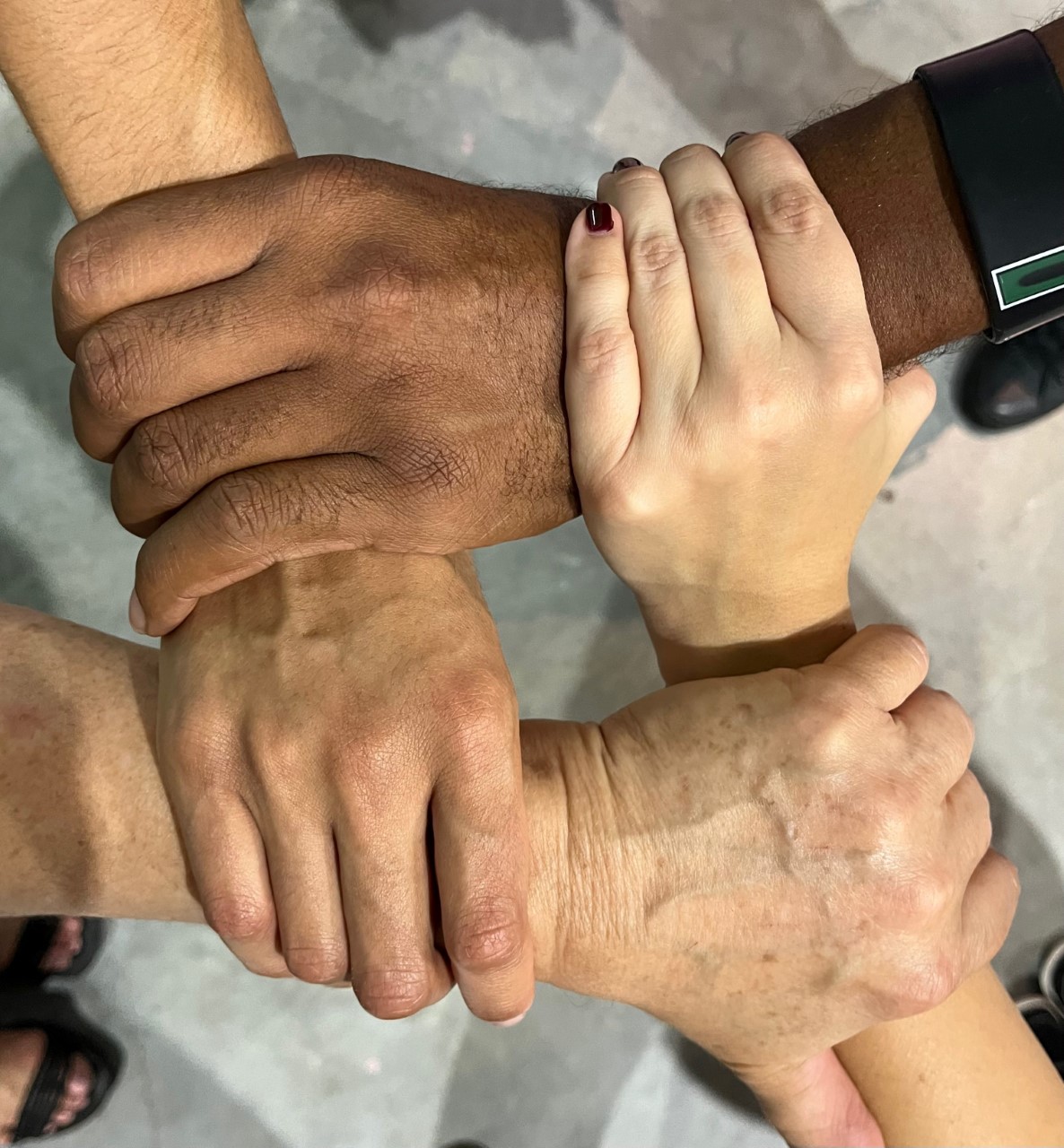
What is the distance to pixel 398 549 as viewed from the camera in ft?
3.71

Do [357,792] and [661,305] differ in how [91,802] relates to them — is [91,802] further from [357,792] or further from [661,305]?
[661,305]

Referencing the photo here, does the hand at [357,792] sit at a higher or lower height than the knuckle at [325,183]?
lower

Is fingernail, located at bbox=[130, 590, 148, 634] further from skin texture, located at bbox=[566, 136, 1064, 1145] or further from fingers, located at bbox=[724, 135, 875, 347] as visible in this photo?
fingers, located at bbox=[724, 135, 875, 347]

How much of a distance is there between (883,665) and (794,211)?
57cm

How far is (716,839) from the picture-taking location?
1.14m

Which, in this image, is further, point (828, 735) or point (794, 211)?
point (828, 735)

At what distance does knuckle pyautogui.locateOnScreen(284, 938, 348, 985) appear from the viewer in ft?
3.49

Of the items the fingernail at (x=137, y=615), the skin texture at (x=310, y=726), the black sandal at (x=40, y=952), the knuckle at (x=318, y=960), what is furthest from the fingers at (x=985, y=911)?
the black sandal at (x=40, y=952)

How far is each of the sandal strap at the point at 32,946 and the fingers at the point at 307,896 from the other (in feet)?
2.91

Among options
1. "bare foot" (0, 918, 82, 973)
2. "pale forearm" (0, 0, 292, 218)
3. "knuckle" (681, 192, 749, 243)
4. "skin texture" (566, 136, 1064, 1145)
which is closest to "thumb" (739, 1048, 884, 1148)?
"skin texture" (566, 136, 1064, 1145)

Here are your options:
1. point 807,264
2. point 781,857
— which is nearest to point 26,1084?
point 781,857

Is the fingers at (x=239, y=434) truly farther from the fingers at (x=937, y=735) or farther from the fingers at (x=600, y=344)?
the fingers at (x=937, y=735)

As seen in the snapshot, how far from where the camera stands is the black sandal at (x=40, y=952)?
5.55 ft

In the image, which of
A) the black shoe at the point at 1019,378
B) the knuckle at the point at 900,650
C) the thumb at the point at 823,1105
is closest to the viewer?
the knuckle at the point at 900,650
